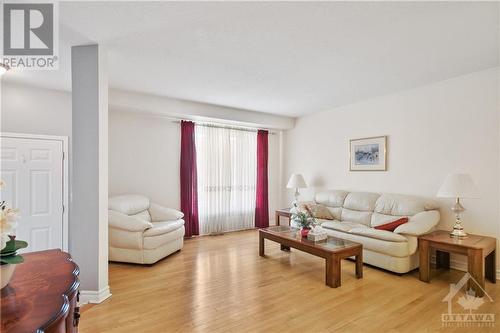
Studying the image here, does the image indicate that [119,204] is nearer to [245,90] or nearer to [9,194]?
[9,194]

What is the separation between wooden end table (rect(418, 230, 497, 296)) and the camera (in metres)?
2.67

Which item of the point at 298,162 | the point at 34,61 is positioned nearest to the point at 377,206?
the point at 298,162

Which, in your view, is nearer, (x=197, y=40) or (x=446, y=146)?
(x=197, y=40)

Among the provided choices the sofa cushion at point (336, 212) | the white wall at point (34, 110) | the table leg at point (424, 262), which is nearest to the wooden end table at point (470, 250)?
the table leg at point (424, 262)

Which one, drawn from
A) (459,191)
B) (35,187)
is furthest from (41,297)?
(459,191)

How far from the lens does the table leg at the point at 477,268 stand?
2658 mm

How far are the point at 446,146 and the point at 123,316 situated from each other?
4.37m

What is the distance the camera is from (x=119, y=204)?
153 inches

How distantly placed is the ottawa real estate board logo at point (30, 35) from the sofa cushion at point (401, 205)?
4500 mm

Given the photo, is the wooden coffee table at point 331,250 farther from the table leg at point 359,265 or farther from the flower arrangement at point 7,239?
the flower arrangement at point 7,239

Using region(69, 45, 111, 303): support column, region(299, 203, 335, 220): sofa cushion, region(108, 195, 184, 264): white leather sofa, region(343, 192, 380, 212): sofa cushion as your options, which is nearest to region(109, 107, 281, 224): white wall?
region(108, 195, 184, 264): white leather sofa

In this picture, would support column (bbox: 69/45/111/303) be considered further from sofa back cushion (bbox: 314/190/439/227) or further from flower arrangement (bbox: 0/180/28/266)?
sofa back cushion (bbox: 314/190/439/227)

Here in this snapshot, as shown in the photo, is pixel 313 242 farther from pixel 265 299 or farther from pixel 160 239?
pixel 160 239

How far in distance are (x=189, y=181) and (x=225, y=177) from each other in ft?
2.66
